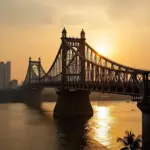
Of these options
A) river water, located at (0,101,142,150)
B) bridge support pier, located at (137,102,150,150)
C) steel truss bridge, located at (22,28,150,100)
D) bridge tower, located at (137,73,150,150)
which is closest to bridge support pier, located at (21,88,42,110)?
steel truss bridge, located at (22,28,150,100)

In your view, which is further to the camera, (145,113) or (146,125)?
(145,113)

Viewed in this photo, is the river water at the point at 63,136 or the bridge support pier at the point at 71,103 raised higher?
the bridge support pier at the point at 71,103

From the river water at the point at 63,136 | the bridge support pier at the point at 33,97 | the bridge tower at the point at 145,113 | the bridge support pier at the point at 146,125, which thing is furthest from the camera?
the bridge support pier at the point at 33,97

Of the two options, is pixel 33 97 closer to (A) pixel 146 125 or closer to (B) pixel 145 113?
(B) pixel 145 113

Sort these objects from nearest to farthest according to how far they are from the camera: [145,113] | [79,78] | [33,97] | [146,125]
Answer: [146,125]
[145,113]
[79,78]
[33,97]

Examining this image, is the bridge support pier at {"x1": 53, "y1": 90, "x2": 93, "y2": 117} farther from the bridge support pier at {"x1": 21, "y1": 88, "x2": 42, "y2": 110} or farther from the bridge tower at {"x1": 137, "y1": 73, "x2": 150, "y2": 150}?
the bridge support pier at {"x1": 21, "y1": 88, "x2": 42, "y2": 110}

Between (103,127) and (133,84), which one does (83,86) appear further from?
(133,84)

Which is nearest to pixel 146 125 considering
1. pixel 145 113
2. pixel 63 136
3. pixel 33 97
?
pixel 145 113

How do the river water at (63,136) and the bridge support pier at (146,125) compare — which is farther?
the river water at (63,136)

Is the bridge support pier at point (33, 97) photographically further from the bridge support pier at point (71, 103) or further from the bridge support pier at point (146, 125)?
the bridge support pier at point (146, 125)

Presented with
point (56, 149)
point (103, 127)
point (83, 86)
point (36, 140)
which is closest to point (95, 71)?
point (83, 86)

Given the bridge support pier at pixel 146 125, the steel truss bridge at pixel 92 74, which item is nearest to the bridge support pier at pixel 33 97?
the steel truss bridge at pixel 92 74

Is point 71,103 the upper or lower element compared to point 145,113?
lower
